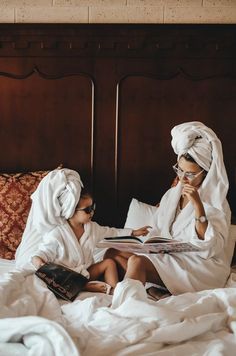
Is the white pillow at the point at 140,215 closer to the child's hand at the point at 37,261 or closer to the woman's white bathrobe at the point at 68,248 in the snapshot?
the woman's white bathrobe at the point at 68,248

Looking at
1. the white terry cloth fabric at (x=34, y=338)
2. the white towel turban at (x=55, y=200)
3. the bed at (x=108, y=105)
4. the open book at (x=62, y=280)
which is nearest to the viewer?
the white terry cloth fabric at (x=34, y=338)

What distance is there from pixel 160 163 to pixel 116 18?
0.94m

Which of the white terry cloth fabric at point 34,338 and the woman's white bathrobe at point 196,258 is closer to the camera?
the white terry cloth fabric at point 34,338

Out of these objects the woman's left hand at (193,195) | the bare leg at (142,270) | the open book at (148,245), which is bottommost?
the bare leg at (142,270)

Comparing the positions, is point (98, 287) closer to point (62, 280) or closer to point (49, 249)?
point (62, 280)

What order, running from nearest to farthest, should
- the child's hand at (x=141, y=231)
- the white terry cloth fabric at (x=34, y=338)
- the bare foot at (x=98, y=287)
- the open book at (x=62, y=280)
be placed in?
the white terry cloth fabric at (x=34, y=338)
the open book at (x=62, y=280)
the bare foot at (x=98, y=287)
the child's hand at (x=141, y=231)

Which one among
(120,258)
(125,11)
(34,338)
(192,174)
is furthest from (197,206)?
(125,11)

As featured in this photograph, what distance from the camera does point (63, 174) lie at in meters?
2.25

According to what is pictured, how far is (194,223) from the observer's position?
2.16 meters

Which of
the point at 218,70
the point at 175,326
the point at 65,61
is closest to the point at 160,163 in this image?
the point at 218,70

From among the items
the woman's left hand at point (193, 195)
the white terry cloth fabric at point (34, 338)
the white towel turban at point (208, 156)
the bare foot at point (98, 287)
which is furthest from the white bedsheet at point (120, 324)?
the white towel turban at point (208, 156)

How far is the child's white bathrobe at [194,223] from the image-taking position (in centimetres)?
Result: 210

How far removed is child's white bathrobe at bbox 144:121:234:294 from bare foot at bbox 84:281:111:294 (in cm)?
27

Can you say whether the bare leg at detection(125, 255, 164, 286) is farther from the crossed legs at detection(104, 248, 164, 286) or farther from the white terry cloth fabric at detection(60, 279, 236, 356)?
the white terry cloth fabric at detection(60, 279, 236, 356)
